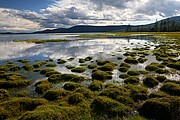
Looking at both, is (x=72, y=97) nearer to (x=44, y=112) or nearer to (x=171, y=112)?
(x=44, y=112)

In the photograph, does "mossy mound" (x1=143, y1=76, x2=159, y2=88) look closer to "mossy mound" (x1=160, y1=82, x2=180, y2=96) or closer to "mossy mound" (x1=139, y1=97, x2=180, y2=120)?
"mossy mound" (x1=160, y1=82, x2=180, y2=96)

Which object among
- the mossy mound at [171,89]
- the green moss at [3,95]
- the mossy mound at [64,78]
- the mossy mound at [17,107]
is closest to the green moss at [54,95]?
the mossy mound at [17,107]

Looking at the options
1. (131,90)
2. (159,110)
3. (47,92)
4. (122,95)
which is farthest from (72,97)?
(159,110)

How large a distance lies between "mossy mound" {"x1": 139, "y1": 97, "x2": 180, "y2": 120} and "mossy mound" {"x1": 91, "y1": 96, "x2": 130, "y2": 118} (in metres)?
1.65

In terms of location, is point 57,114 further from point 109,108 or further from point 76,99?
point 109,108

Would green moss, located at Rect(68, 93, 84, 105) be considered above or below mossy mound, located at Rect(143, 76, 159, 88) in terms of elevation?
above

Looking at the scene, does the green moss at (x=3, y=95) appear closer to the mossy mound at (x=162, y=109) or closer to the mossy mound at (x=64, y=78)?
the mossy mound at (x=64, y=78)

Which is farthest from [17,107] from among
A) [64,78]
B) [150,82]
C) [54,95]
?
[150,82]

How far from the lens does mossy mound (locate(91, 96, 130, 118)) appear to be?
17562mm

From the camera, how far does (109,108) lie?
18.2m

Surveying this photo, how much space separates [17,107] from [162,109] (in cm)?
1285

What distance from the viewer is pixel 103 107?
60.1 ft

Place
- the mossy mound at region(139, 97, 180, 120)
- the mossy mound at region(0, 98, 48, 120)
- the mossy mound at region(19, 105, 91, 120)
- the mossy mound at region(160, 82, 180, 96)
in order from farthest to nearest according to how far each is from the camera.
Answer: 1. the mossy mound at region(160, 82, 180, 96)
2. the mossy mound at region(0, 98, 48, 120)
3. the mossy mound at region(139, 97, 180, 120)
4. the mossy mound at region(19, 105, 91, 120)

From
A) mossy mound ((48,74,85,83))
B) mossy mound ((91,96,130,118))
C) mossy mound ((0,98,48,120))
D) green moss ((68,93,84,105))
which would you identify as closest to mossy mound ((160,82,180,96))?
mossy mound ((91,96,130,118))
